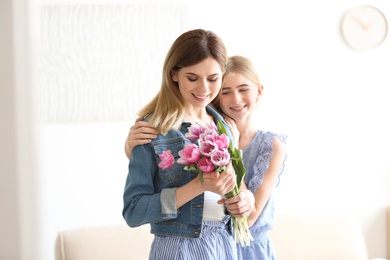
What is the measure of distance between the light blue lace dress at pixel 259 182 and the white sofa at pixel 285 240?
1.27 metres

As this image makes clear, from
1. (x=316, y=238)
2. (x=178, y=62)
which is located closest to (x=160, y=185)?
(x=178, y=62)

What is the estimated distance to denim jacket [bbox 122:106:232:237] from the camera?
6.93ft

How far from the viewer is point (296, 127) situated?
462 centimetres

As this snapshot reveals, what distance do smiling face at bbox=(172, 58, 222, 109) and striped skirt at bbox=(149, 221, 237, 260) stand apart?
1.31ft

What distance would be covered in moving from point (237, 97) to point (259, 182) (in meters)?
0.33

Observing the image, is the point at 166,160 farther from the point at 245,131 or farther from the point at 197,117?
the point at 245,131

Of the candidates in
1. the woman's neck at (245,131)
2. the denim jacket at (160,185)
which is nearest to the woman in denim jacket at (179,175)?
the denim jacket at (160,185)

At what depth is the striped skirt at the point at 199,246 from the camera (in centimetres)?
214

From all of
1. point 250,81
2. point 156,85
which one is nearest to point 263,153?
point 250,81

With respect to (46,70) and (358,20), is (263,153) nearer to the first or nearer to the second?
(46,70)

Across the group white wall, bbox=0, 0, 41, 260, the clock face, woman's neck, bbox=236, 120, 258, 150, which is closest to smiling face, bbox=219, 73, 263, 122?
woman's neck, bbox=236, 120, 258, 150

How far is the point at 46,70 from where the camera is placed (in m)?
4.22

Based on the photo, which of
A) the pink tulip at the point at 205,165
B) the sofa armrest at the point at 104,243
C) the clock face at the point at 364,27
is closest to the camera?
the pink tulip at the point at 205,165

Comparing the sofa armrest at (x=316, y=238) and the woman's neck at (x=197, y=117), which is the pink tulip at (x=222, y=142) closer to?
the woman's neck at (x=197, y=117)
